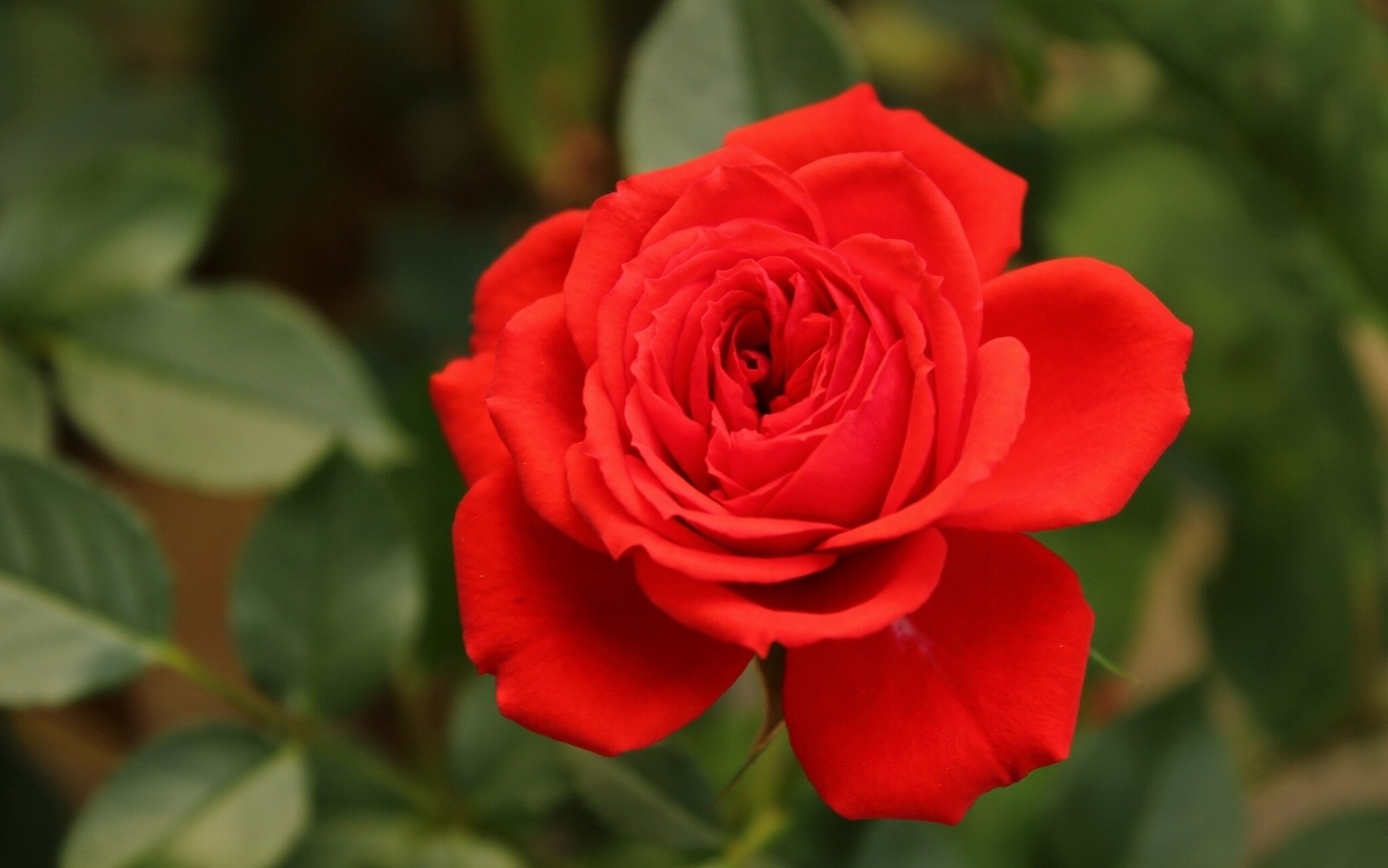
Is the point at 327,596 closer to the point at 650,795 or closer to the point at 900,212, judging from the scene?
the point at 650,795

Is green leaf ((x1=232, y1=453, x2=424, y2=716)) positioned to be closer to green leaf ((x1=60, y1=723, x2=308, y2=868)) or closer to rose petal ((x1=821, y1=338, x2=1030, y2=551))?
green leaf ((x1=60, y1=723, x2=308, y2=868))

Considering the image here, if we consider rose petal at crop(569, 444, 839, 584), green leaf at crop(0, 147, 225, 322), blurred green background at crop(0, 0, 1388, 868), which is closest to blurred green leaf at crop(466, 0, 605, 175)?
blurred green background at crop(0, 0, 1388, 868)

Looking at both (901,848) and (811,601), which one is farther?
(901,848)

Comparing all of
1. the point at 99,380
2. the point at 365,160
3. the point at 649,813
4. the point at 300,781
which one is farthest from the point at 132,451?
the point at 365,160

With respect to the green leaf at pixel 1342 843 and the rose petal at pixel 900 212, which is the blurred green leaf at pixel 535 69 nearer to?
the rose petal at pixel 900 212

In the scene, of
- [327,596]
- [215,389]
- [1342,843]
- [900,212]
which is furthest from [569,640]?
[1342,843]

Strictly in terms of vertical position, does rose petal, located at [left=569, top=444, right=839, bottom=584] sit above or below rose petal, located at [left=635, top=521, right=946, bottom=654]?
above
